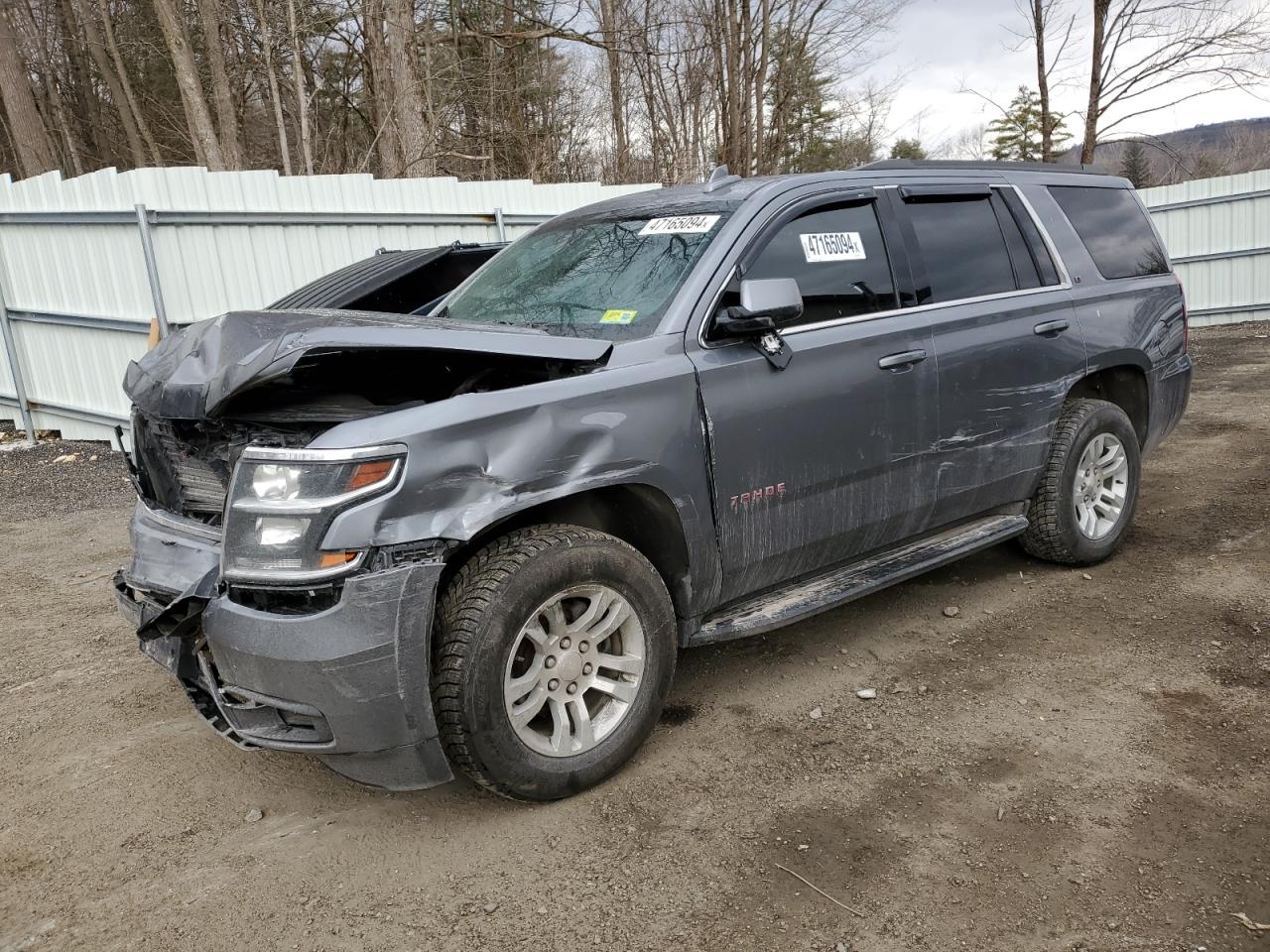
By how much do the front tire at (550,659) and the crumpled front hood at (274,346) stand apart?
59 centimetres

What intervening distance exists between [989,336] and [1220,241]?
47.6 feet

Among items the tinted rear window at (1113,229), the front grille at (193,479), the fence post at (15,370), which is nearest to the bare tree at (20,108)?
the fence post at (15,370)

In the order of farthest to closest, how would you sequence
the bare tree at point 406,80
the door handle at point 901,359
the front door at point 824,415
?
the bare tree at point 406,80 → the door handle at point 901,359 → the front door at point 824,415

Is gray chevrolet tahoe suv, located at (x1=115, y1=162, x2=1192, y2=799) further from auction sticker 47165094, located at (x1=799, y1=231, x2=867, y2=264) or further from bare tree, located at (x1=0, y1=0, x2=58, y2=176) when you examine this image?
bare tree, located at (x1=0, y1=0, x2=58, y2=176)

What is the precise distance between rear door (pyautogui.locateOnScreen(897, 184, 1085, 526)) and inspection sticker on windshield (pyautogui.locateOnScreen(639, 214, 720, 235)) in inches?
37.4

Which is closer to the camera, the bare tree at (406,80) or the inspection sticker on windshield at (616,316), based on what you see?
the inspection sticker on windshield at (616,316)

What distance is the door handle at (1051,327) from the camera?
14.4 ft

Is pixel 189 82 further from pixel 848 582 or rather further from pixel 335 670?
pixel 335 670

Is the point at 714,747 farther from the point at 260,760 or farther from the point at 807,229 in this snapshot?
the point at 807,229

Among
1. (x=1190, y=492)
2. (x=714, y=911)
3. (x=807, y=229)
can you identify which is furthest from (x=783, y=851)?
(x=1190, y=492)

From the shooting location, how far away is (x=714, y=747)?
331 centimetres

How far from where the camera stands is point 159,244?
27.6ft

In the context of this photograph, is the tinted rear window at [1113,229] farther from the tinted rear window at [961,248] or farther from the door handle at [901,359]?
the door handle at [901,359]

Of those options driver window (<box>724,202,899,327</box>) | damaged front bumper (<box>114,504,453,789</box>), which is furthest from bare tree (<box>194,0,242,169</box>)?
damaged front bumper (<box>114,504,453,789</box>)
